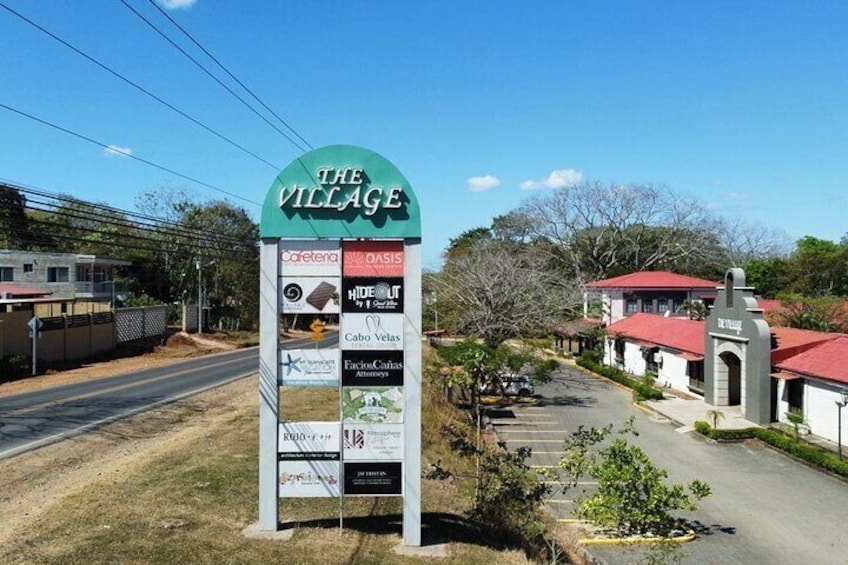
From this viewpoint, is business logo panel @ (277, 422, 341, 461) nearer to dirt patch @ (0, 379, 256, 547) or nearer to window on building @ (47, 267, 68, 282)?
dirt patch @ (0, 379, 256, 547)

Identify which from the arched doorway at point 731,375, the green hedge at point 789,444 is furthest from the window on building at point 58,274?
the green hedge at point 789,444

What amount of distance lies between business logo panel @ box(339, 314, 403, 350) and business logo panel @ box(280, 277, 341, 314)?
339 millimetres

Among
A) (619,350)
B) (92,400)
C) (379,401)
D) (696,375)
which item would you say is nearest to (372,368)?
(379,401)

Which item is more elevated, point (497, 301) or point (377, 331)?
point (377, 331)

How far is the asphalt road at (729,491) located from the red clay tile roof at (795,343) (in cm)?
530

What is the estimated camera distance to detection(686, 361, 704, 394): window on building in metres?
33.1

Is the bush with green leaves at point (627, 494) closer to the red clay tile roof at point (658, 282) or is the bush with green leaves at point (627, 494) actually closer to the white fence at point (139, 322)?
the white fence at point (139, 322)

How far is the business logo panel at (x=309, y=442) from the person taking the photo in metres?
9.59

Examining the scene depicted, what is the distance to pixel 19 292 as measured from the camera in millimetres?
43156

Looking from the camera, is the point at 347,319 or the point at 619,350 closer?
the point at 347,319

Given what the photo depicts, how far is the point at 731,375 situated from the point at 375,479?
25.9 meters

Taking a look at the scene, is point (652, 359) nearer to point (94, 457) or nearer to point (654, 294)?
point (654, 294)

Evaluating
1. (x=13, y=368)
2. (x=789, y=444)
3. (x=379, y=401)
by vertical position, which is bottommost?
(x=789, y=444)

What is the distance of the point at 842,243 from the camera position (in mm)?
A: 76625
